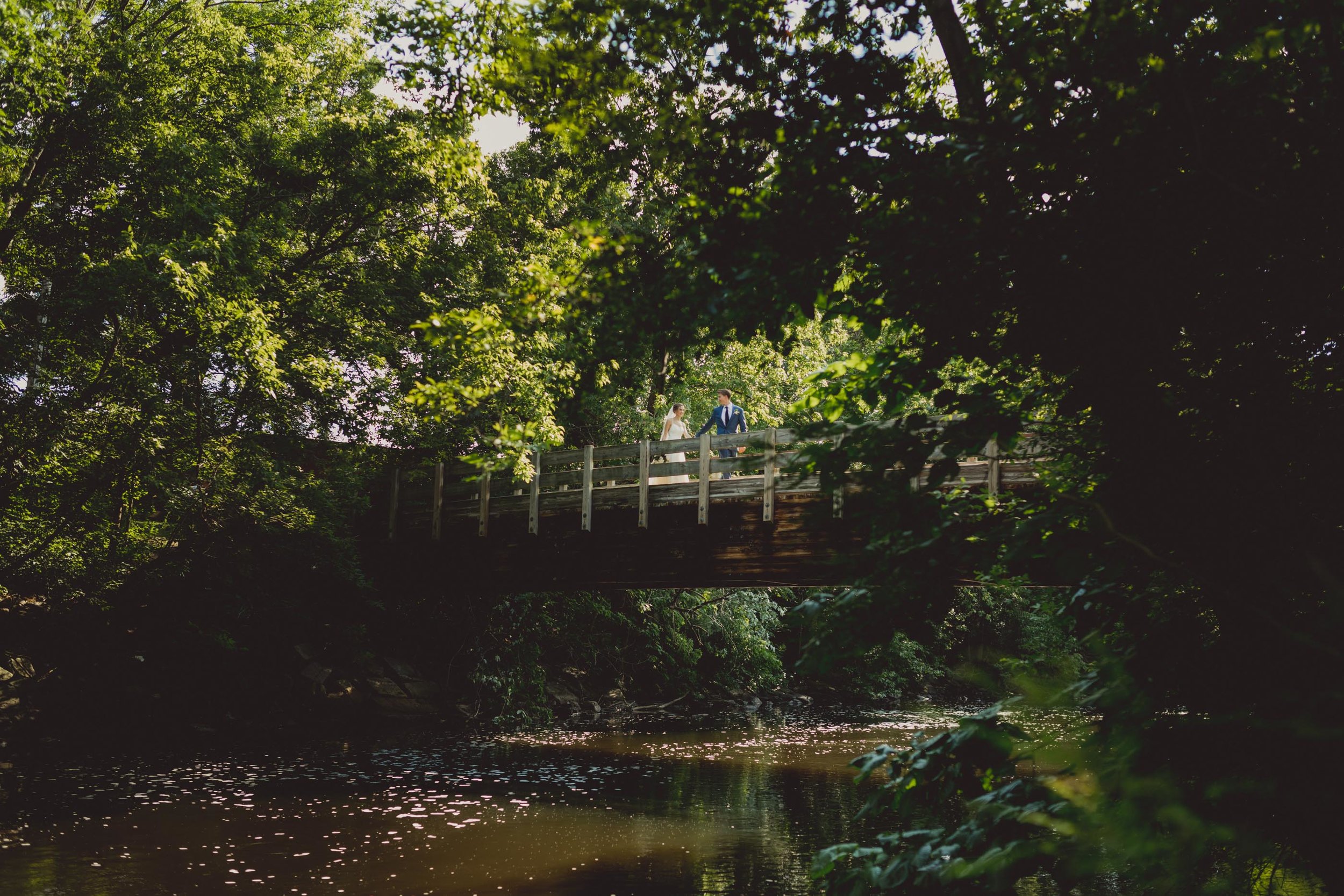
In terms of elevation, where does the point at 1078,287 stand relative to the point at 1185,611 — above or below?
above

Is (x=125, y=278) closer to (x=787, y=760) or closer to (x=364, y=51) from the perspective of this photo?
(x=364, y=51)

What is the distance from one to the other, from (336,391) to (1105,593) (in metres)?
12.7

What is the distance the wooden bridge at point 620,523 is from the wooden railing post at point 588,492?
0.02 m

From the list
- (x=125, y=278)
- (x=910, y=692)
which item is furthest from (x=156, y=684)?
(x=910, y=692)

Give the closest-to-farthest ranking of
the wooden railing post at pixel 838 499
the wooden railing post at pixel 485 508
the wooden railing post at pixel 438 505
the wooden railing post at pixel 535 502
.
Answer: the wooden railing post at pixel 838 499, the wooden railing post at pixel 535 502, the wooden railing post at pixel 485 508, the wooden railing post at pixel 438 505

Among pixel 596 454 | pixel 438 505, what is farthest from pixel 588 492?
pixel 438 505

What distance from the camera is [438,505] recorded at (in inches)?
645

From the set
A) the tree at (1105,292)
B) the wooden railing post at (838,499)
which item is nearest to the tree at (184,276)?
the tree at (1105,292)

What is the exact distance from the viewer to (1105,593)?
2.87 metres

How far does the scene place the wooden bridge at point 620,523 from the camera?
1216 cm

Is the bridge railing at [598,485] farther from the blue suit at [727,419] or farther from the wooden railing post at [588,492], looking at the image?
the blue suit at [727,419]

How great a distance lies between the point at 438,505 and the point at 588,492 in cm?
403

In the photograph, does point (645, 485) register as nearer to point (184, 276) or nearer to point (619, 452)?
point (619, 452)

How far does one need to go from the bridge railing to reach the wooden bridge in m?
0.02
